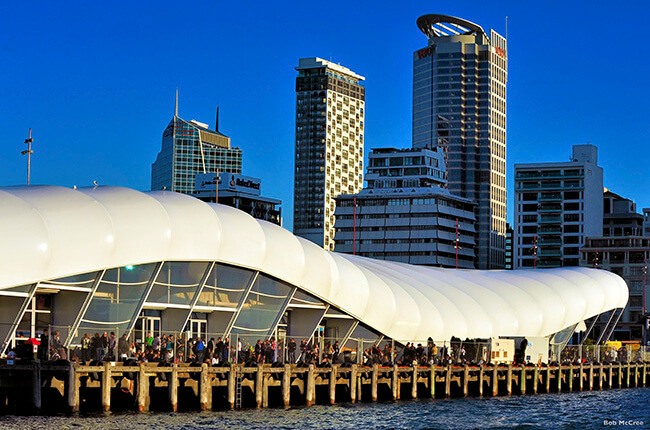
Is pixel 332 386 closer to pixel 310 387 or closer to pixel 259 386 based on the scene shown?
pixel 310 387

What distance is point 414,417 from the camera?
4550 cm

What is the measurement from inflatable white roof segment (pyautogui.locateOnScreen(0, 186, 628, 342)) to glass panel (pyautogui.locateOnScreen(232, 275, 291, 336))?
744mm

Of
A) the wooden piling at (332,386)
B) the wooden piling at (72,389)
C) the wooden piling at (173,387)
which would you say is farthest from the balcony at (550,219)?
the wooden piling at (72,389)

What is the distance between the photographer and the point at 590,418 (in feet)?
162

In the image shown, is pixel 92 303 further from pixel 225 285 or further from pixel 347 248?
pixel 347 248

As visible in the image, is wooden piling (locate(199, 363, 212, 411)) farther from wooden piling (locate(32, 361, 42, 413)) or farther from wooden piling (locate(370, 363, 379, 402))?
wooden piling (locate(370, 363, 379, 402))

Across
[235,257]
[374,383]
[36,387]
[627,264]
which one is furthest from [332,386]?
[627,264]

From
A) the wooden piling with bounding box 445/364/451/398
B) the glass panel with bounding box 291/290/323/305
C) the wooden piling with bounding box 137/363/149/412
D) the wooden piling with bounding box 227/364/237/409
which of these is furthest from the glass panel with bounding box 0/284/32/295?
the wooden piling with bounding box 445/364/451/398

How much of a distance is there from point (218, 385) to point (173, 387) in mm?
2869

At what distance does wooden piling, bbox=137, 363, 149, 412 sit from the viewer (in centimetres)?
4012

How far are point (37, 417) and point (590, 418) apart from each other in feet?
80.2

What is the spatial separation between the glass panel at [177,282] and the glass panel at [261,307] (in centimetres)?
343

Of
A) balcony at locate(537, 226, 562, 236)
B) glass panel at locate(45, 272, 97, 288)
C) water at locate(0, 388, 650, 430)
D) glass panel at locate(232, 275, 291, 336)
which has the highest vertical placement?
balcony at locate(537, 226, 562, 236)

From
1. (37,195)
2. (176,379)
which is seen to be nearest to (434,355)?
(176,379)
